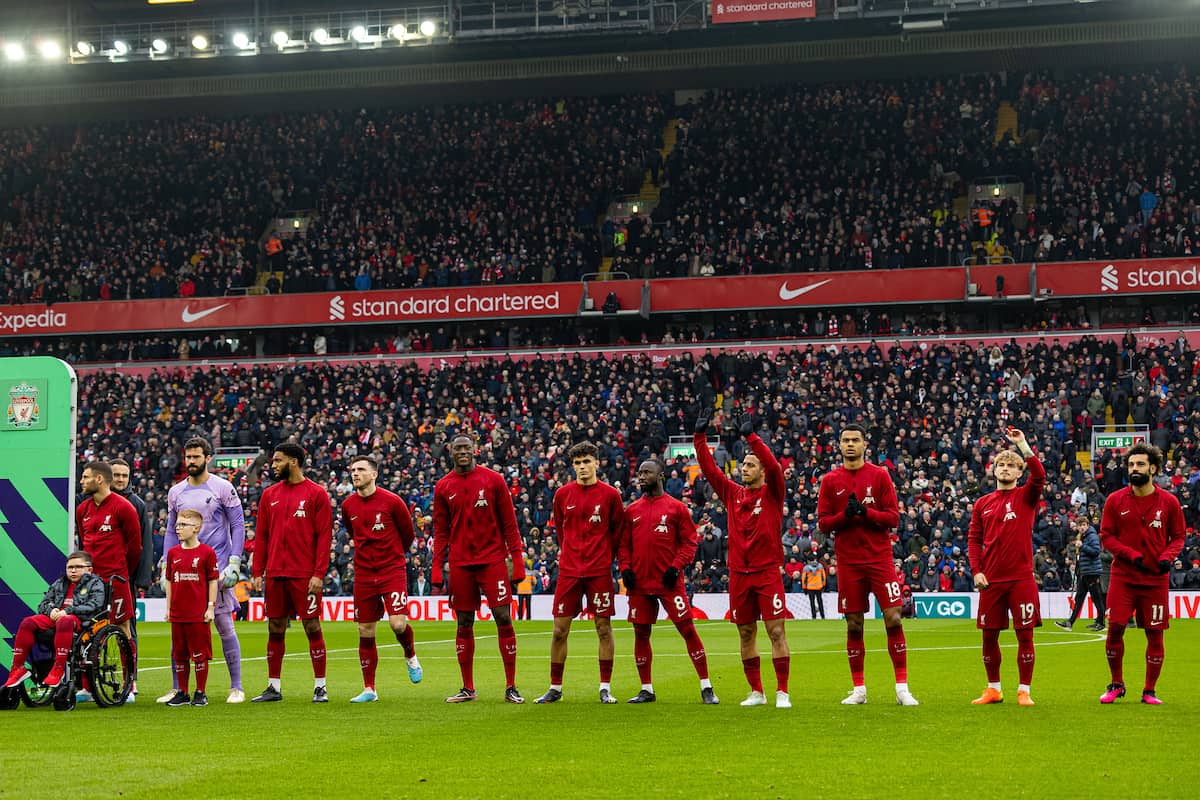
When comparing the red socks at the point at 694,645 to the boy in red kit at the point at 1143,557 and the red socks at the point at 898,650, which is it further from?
the boy in red kit at the point at 1143,557

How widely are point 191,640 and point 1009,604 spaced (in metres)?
7.52

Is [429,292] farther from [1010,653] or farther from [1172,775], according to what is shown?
[1172,775]

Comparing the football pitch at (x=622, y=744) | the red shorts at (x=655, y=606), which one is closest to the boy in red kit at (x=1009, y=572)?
the football pitch at (x=622, y=744)

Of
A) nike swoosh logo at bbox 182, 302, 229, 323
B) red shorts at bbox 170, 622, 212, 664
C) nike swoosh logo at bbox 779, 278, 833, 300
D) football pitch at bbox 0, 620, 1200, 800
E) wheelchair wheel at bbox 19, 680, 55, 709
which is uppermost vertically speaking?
nike swoosh logo at bbox 182, 302, 229, 323

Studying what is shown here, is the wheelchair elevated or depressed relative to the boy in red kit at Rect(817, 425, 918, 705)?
depressed

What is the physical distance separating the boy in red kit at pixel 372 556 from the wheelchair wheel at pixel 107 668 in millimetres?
2123

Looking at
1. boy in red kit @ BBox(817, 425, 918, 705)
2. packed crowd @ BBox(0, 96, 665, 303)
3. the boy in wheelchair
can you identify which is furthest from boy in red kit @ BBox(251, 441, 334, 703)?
packed crowd @ BBox(0, 96, 665, 303)

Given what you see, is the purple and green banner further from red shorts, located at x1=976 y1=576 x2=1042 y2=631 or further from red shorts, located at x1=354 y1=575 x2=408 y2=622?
red shorts, located at x1=976 y1=576 x2=1042 y2=631

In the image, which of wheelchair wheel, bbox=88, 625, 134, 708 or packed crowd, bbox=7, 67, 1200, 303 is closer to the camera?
wheelchair wheel, bbox=88, 625, 134, 708

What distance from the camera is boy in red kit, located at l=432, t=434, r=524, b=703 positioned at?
45.3 feet

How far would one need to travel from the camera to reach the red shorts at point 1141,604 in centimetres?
1284

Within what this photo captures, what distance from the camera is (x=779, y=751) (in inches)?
392

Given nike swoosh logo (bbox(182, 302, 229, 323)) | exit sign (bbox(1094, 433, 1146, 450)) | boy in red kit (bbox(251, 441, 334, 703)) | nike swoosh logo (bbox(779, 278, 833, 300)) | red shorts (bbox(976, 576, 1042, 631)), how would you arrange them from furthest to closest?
1. nike swoosh logo (bbox(182, 302, 229, 323))
2. nike swoosh logo (bbox(779, 278, 833, 300))
3. exit sign (bbox(1094, 433, 1146, 450))
4. boy in red kit (bbox(251, 441, 334, 703))
5. red shorts (bbox(976, 576, 1042, 631))

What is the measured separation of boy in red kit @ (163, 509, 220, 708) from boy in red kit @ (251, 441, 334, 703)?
0.48 meters
